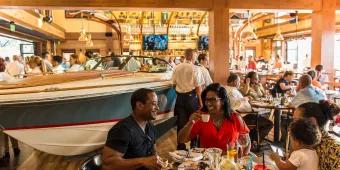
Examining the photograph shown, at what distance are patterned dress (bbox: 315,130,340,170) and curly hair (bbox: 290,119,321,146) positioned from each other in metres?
0.06

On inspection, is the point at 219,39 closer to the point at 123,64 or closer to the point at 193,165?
the point at 123,64

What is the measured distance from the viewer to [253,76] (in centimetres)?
730

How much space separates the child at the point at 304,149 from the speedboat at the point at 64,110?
10.1 feet

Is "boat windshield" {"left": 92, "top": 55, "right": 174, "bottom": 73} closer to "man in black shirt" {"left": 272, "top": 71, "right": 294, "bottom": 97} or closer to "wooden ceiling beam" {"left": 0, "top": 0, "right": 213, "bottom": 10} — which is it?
"wooden ceiling beam" {"left": 0, "top": 0, "right": 213, "bottom": 10}

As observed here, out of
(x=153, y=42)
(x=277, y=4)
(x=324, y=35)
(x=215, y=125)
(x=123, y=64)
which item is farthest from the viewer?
(x=153, y=42)

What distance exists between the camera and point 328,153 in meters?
2.44

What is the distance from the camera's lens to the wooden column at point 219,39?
24.6ft

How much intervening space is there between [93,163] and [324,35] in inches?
304

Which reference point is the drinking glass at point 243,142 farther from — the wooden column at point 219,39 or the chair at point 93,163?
the wooden column at point 219,39

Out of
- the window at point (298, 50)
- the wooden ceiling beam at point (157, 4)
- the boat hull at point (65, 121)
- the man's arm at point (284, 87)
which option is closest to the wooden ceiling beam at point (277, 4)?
the wooden ceiling beam at point (157, 4)

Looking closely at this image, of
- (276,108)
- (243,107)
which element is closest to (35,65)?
(243,107)

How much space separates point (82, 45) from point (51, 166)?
52.7 feet

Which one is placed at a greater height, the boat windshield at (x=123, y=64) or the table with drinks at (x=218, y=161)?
the boat windshield at (x=123, y=64)

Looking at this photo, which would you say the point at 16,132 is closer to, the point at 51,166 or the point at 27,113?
the point at 27,113
